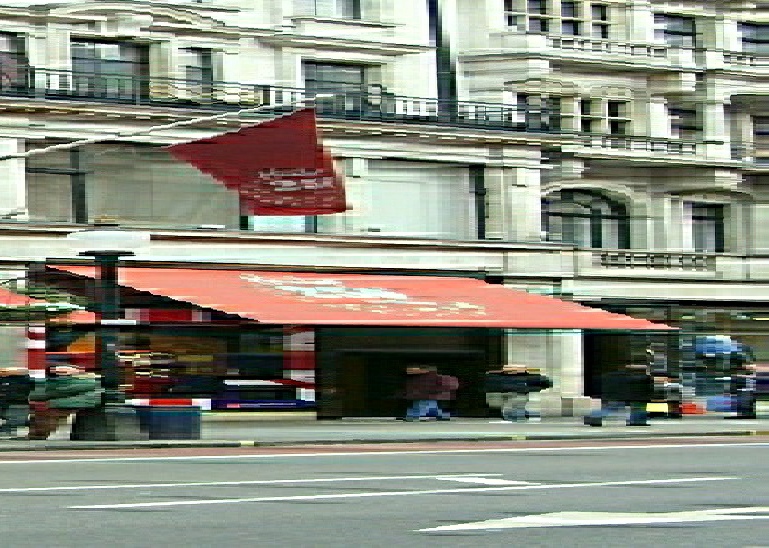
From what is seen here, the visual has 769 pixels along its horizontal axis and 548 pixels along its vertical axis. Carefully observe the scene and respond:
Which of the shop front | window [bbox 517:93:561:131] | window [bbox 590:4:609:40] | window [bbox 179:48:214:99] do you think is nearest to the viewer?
the shop front

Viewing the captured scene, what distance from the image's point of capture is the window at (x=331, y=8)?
48.1m

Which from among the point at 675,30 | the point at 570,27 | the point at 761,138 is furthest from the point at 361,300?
the point at 761,138

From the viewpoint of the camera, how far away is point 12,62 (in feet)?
142

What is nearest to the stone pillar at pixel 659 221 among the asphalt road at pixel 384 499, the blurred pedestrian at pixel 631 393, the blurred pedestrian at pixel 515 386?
the blurred pedestrian at pixel 515 386

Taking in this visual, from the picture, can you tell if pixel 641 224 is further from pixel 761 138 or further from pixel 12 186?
pixel 12 186

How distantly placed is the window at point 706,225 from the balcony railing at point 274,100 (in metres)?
3.47

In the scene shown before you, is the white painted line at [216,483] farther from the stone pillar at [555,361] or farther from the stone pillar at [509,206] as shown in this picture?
the stone pillar at [509,206]

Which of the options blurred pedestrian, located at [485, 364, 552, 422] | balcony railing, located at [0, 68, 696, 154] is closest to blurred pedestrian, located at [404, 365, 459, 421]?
blurred pedestrian, located at [485, 364, 552, 422]

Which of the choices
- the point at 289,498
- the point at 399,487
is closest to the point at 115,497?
the point at 289,498

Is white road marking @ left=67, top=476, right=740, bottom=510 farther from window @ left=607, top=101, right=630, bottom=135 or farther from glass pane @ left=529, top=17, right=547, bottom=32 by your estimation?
window @ left=607, top=101, right=630, bottom=135

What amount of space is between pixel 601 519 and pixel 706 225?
4071 cm

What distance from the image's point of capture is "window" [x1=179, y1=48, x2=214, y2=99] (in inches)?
1788

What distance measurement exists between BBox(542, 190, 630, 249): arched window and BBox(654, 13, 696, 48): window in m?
5.05

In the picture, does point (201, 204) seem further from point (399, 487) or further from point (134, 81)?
point (399, 487)
